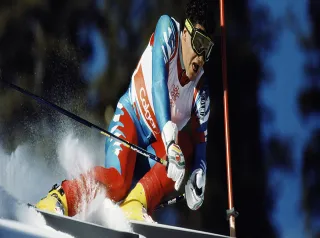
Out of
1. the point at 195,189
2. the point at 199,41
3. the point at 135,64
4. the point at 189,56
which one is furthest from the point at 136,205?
the point at 199,41

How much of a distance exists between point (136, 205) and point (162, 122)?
0.48 meters

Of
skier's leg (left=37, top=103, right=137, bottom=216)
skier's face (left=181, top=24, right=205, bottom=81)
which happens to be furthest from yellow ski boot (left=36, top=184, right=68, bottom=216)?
skier's face (left=181, top=24, right=205, bottom=81)

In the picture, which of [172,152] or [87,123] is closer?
[87,123]

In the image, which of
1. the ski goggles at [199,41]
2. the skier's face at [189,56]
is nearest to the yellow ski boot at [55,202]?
the skier's face at [189,56]

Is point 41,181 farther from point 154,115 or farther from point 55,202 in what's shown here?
point 154,115

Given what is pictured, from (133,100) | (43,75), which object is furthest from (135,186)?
(43,75)

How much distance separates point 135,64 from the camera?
4.32m

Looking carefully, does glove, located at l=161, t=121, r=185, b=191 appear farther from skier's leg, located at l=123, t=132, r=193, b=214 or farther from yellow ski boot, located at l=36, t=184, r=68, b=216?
yellow ski boot, located at l=36, t=184, r=68, b=216

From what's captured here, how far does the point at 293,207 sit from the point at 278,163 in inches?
11.6

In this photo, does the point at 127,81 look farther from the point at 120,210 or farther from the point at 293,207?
the point at 293,207

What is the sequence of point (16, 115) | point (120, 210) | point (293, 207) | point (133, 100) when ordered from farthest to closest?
point (293, 207) < point (133, 100) < point (120, 210) < point (16, 115)

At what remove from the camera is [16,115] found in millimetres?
3773

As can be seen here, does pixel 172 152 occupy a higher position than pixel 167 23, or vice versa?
pixel 167 23

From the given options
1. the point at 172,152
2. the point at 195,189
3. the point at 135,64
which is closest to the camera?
the point at 172,152
